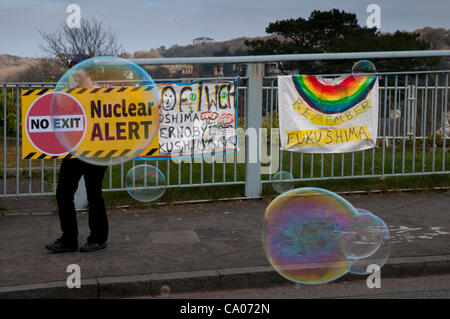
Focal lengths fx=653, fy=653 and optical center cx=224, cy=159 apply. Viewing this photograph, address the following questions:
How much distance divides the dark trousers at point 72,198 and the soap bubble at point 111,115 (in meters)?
0.42

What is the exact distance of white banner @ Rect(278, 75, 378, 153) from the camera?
28.5 feet

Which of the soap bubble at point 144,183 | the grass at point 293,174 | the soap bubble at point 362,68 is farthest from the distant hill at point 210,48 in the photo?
the soap bubble at point 144,183

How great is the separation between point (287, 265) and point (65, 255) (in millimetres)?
2126

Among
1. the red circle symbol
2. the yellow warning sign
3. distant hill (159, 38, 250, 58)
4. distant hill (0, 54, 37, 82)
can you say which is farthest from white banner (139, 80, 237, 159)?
distant hill (159, 38, 250, 58)

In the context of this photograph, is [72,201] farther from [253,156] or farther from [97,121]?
[253,156]

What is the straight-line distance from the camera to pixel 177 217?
313 inches

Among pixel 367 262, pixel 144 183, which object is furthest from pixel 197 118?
pixel 367 262

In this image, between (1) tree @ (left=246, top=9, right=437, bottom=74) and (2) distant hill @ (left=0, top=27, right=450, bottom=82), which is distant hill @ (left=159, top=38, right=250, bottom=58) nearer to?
(2) distant hill @ (left=0, top=27, right=450, bottom=82)

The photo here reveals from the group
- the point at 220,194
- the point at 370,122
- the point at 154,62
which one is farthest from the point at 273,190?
the point at 154,62

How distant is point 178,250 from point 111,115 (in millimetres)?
2171

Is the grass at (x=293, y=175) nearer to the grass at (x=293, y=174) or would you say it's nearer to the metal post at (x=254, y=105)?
the grass at (x=293, y=174)

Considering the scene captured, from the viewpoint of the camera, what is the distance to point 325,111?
8.73 metres

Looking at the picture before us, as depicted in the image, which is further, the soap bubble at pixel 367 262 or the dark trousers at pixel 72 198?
the dark trousers at pixel 72 198

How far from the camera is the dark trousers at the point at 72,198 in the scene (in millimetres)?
6242
